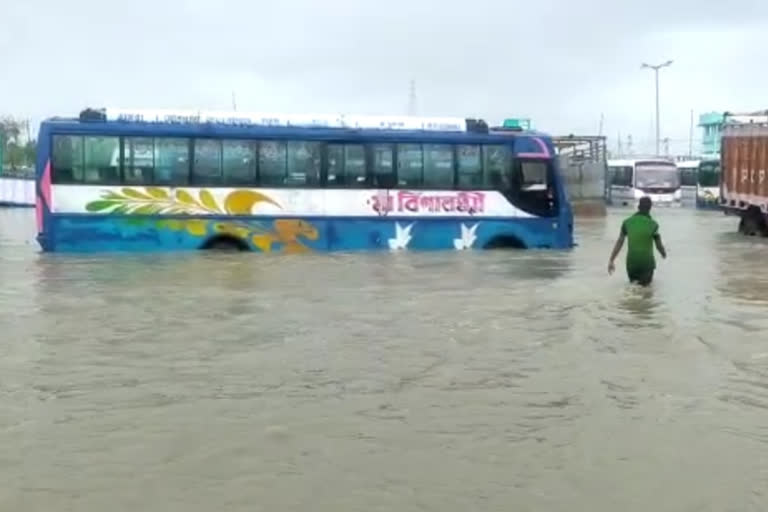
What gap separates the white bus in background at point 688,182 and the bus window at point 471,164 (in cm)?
2781

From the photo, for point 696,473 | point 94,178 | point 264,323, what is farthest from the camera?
point 94,178

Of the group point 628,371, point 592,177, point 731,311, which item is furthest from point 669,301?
point 592,177

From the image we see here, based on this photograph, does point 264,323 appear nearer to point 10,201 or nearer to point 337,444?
point 337,444

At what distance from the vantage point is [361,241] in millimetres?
19594

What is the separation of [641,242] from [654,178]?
Answer: 32293mm

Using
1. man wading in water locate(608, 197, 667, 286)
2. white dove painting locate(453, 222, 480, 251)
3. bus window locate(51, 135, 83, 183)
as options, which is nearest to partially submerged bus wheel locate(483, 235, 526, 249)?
white dove painting locate(453, 222, 480, 251)

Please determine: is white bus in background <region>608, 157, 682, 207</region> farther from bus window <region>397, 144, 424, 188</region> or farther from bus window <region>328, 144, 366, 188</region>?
bus window <region>328, 144, 366, 188</region>

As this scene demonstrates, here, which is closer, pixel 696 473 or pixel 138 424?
pixel 696 473

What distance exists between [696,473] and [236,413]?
285 cm

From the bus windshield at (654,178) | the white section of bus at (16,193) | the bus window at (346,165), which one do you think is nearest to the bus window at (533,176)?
the bus window at (346,165)

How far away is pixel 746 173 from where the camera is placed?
26.7 metres

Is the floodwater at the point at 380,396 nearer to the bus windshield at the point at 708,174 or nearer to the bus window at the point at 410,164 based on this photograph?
the bus window at the point at 410,164

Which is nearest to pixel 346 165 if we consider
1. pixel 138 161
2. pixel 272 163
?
pixel 272 163

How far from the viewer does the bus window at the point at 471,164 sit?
20031 millimetres
